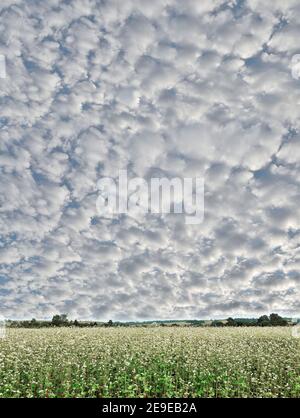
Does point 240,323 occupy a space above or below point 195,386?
above

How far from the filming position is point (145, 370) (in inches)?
807

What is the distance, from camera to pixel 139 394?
1806cm

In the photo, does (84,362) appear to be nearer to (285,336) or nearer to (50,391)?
(50,391)

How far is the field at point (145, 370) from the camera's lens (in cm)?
1836

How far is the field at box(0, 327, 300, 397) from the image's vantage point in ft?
60.2

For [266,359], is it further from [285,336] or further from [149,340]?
[285,336]

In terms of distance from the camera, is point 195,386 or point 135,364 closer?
point 195,386

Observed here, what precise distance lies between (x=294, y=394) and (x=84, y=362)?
924 centimetres
